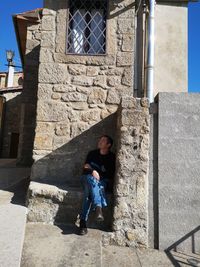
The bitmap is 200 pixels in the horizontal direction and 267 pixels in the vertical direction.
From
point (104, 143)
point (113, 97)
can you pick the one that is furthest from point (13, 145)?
point (104, 143)

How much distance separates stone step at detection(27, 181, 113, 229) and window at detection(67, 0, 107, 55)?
2.25 meters

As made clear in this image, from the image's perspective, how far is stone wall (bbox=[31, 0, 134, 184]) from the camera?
4129 millimetres

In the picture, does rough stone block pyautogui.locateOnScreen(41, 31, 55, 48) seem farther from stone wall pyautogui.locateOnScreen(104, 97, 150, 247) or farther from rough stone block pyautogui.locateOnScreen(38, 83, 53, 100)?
stone wall pyautogui.locateOnScreen(104, 97, 150, 247)

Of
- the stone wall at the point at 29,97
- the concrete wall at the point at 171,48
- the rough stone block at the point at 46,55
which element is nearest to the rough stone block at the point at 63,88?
the rough stone block at the point at 46,55

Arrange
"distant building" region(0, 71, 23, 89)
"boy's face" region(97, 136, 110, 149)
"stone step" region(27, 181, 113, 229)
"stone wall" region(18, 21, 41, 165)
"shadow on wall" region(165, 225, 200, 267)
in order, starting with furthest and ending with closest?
"distant building" region(0, 71, 23, 89)
"stone wall" region(18, 21, 41, 165)
"boy's face" region(97, 136, 110, 149)
"stone step" region(27, 181, 113, 229)
"shadow on wall" region(165, 225, 200, 267)

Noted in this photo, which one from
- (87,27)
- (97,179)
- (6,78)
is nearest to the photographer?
(97,179)

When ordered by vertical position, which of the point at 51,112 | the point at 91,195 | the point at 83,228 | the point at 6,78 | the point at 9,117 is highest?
the point at 6,78

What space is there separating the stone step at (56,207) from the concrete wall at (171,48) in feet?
14.3

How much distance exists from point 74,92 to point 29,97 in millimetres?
3348

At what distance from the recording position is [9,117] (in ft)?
42.5

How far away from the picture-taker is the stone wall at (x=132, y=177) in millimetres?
3379

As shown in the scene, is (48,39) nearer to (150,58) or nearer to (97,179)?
(150,58)

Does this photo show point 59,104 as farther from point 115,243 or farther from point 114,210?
point 115,243

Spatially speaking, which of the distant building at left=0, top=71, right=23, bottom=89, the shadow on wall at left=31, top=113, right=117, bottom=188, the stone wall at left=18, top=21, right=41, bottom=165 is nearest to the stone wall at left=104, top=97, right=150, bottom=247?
the shadow on wall at left=31, top=113, right=117, bottom=188
